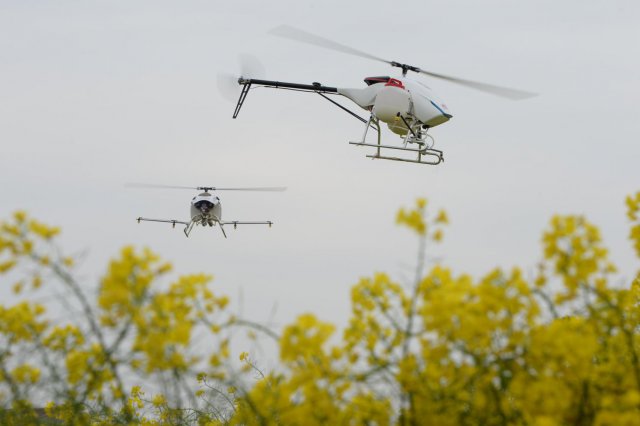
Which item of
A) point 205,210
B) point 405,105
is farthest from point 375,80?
point 205,210

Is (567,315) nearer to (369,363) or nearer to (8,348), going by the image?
(369,363)

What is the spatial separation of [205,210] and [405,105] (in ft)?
28.5

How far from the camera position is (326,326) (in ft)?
11.7

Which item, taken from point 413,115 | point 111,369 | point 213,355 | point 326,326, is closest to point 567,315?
point 326,326

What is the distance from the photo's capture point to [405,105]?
59.9 ft

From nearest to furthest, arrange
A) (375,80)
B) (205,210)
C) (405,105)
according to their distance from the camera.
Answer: (405,105)
(375,80)
(205,210)

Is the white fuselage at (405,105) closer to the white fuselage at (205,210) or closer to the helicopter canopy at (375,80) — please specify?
the helicopter canopy at (375,80)

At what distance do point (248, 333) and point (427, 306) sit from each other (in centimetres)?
83

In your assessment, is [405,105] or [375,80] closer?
[405,105]

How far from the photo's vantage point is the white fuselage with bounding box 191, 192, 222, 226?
25172 millimetres

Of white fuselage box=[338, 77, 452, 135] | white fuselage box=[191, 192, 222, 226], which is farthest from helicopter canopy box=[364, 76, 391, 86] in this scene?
white fuselage box=[191, 192, 222, 226]

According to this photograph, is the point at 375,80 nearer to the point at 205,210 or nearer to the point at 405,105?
the point at 405,105

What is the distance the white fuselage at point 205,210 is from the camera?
82.6 feet

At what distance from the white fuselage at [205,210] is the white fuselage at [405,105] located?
787cm
